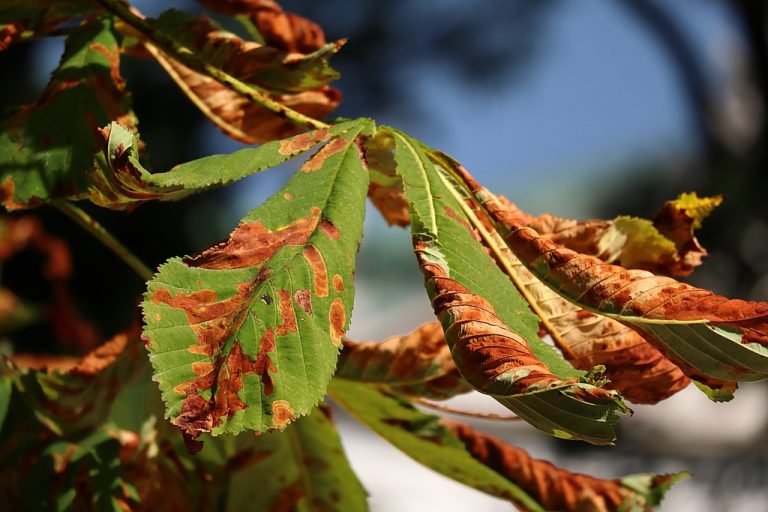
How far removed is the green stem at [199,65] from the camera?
539 millimetres

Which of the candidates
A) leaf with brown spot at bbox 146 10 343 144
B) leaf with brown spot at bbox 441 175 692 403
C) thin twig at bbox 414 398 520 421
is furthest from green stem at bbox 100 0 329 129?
thin twig at bbox 414 398 520 421

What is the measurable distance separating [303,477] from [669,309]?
343 millimetres

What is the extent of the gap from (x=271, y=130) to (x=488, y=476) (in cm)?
28

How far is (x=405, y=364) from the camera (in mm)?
630

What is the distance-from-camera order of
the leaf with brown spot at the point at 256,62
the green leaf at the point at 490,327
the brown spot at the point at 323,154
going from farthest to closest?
the leaf with brown spot at the point at 256,62 → the brown spot at the point at 323,154 → the green leaf at the point at 490,327

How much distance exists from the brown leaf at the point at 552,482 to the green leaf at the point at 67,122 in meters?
0.30

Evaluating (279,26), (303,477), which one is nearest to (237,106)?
(279,26)

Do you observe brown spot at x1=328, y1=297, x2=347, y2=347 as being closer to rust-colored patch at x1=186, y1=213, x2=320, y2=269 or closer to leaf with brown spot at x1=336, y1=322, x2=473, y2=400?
rust-colored patch at x1=186, y1=213, x2=320, y2=269

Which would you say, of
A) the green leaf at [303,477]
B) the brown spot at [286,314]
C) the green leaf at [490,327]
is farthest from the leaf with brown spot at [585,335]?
the green leaf at [303,477]

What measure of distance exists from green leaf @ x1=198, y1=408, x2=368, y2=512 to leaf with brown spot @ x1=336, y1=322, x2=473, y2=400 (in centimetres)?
6

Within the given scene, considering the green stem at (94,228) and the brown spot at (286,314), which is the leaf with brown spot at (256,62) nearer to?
the green stem at (94,228)

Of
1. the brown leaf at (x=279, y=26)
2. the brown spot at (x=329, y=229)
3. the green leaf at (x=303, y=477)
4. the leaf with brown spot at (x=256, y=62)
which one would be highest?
the brown leaf at (x=279, y=26)

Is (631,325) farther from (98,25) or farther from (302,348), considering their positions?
(98,25)

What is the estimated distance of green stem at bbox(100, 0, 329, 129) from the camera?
1.77ft
